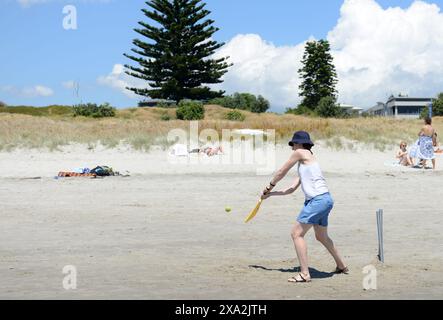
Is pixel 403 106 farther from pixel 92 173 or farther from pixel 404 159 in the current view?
pixel 92 173

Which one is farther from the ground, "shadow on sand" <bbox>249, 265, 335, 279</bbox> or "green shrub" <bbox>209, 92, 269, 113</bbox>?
"green shrub" <bbox>209, 92, 269, 113</bbox>

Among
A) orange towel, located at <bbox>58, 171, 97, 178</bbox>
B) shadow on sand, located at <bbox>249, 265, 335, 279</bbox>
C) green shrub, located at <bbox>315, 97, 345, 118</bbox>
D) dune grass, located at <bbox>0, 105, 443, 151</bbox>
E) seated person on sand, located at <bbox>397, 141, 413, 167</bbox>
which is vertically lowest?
shadow on sand, located at <bbox>249, 265, 335, 279</bbox>

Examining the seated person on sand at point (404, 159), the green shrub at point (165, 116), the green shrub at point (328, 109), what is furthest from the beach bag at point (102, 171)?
the green shrub at point (328, 109)

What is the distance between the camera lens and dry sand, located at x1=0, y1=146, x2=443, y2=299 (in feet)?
23.0

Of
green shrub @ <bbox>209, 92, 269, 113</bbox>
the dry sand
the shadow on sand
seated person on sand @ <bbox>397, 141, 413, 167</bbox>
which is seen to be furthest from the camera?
green shrub @ <bbox>209, 92, 269, 113</bbox>

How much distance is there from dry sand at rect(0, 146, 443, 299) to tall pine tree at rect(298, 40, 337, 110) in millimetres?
48259

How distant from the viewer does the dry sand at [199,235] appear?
6996 millimetres

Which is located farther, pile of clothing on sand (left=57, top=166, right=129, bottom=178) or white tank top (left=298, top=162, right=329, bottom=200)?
pile of clothing on sand (left=57, top=166, right=129, bottom=178)

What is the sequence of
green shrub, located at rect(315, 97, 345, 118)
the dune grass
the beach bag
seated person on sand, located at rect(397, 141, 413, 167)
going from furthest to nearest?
green shrub, located at rect(315, 97, 345, 118)
the dune grass
seated person on sand, located at rect(397, 141, 413, 167)
the beach bag

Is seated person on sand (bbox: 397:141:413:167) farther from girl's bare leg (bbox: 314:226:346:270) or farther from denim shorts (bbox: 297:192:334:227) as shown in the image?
denim shorts (bbox: 297:192:334:227)

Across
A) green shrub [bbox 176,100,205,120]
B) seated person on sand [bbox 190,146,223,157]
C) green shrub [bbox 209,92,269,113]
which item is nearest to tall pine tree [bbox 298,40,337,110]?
green shrub [bbox 209,92,269,113]

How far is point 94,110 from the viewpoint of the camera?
4534 centimetres

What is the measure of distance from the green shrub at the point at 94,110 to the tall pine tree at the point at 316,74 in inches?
1030
